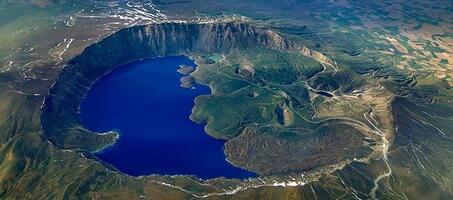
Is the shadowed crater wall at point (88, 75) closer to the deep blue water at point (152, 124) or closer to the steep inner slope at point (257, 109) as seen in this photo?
the steep inner slope at point (257, 109)

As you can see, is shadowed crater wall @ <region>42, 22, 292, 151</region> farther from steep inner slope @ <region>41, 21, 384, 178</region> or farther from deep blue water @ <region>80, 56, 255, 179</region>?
deep blue water @ <region>80, 56, 255, 179</region>

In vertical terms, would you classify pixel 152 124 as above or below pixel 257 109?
below

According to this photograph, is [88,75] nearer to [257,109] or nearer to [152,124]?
[152,124]

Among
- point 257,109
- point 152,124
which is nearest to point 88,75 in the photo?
point 152,124

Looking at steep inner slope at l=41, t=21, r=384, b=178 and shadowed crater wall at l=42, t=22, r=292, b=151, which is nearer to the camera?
steep inner slope at l=41, t=21, r=384, b=178

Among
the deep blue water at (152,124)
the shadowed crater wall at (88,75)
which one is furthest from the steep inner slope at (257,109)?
the deep blue water at (152,124)

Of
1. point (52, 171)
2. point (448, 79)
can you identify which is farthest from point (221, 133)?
point (448, 79)

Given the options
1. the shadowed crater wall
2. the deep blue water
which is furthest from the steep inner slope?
the deep blue water

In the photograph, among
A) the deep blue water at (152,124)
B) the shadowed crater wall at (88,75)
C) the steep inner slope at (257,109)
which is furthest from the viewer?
the shadowed crater wall at (88,75)

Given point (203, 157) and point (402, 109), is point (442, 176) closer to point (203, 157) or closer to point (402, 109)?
point (402, 109)
